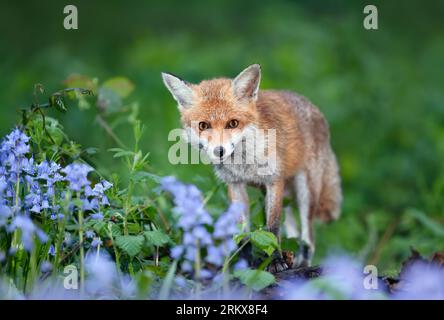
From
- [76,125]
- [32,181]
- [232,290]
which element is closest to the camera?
[232,290]

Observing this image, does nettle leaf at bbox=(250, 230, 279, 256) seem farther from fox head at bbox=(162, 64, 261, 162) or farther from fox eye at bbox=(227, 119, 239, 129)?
fox eye at bbox=(227, 119, 239, 129)

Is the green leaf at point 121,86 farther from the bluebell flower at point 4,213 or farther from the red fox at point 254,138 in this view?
the bluebell flower at point 4,213

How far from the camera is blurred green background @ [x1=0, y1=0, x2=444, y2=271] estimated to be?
23.0 feet

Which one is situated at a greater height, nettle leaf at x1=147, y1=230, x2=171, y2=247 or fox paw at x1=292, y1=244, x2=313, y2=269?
fox paw at x1=292, y1=244, x2=313, y2=269

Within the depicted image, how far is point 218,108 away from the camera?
465 centimetres

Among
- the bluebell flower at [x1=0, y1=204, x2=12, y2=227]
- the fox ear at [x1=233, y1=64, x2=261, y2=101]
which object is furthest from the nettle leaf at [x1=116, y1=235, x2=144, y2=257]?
the fox ear at [x1=233, y1=64, x2=261, y2=101]

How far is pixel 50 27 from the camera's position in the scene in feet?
37.5

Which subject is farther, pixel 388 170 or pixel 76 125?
pixel 76 125

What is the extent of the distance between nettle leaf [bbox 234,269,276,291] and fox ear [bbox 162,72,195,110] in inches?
63.0

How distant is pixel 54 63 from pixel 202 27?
3.54 m

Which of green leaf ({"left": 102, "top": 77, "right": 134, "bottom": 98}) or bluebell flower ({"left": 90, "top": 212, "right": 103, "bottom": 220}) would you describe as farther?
green leaf ({"left": 102, "top": 77, "right": 134, "bottom": 98})

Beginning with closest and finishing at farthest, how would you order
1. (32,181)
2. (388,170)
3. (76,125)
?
(32,181) < (388,170) < (76,125)
